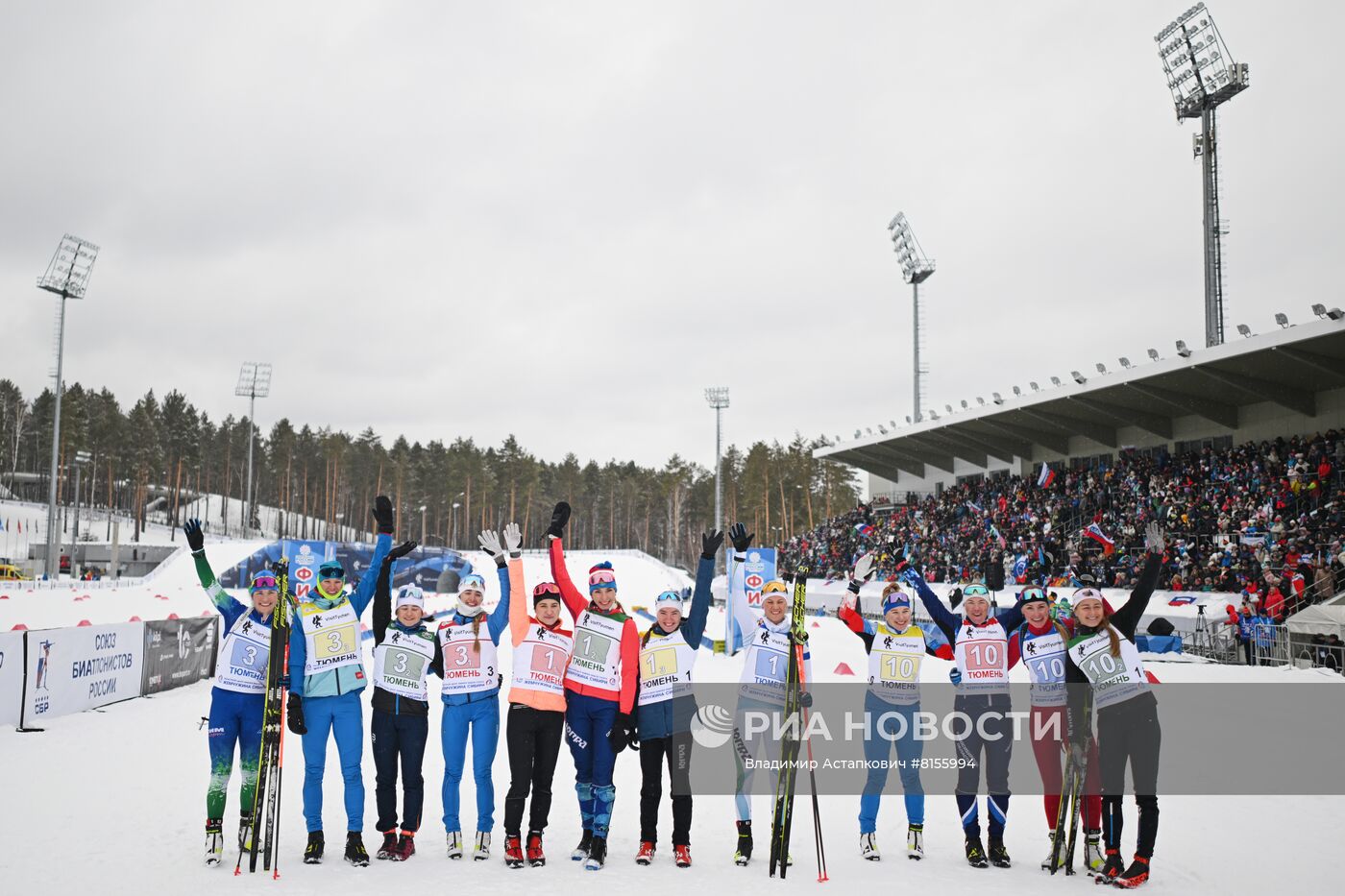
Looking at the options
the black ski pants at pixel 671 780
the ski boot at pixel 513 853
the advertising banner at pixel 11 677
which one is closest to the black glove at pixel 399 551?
the ski boot at pixel 513 853

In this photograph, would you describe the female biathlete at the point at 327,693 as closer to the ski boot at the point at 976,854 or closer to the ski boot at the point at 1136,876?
the ski boot at the point at 976,854

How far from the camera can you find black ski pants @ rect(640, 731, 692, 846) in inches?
235

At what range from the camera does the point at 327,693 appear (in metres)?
6.10

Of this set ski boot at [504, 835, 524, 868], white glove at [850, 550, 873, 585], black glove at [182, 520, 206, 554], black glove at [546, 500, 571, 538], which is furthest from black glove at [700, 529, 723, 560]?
black glove at [182, 520, 206, 554]

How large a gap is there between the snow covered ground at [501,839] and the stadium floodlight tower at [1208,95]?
2472cm

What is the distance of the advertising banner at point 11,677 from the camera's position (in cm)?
1058

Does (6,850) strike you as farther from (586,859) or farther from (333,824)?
(586,859)

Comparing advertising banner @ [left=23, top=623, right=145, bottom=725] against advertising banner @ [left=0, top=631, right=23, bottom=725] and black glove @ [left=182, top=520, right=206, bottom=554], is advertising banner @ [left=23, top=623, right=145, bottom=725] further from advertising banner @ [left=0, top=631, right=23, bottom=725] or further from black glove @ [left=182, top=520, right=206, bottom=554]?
black glove @ [left=182, top=520, right=206, bottom=554]

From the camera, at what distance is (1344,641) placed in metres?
13.4

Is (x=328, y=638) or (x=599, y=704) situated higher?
(x=328, y=638)

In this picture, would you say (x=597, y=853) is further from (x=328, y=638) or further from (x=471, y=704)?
(x=328, y=638)

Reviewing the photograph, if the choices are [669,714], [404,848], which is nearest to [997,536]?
[669,714]

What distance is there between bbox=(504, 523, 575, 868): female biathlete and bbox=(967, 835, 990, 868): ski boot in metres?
2.99

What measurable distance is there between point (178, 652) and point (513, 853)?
11.9 m
